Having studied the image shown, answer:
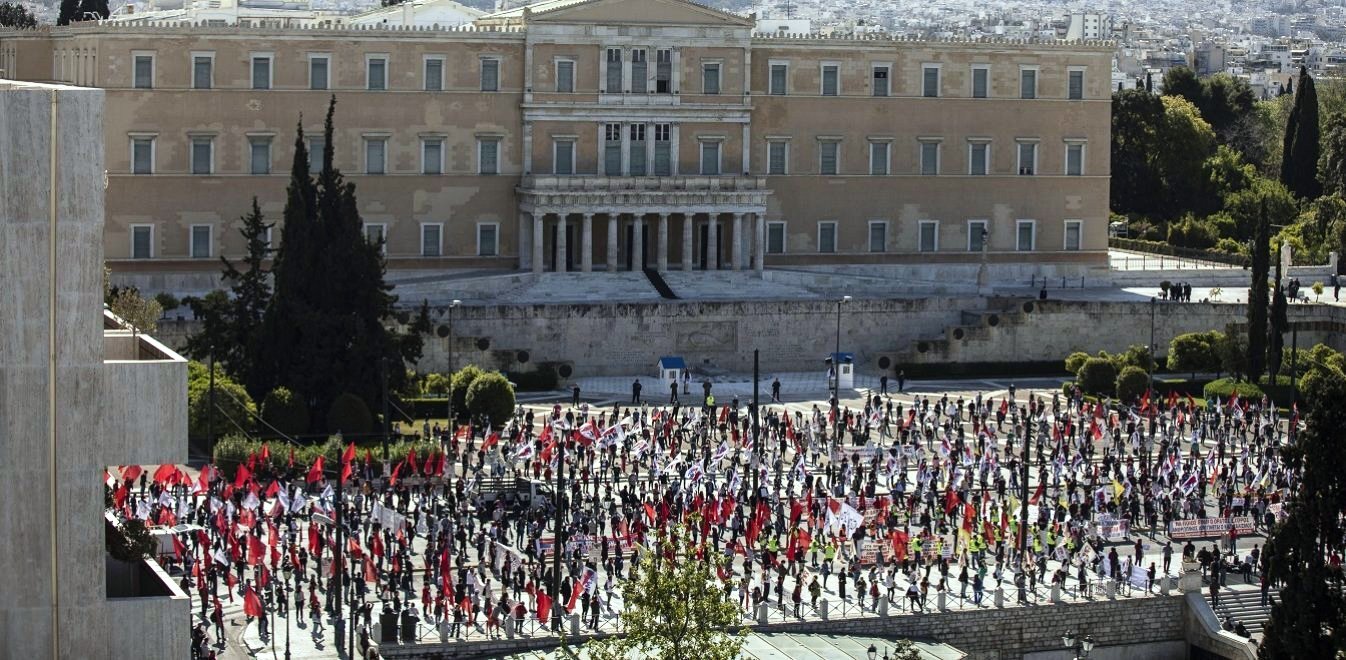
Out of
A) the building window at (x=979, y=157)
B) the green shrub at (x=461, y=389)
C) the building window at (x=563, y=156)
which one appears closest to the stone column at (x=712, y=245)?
the building window at (x=563, y=156)

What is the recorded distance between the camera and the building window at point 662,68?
8138 cm

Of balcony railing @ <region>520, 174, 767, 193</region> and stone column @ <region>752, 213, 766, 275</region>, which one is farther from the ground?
balcony railing @ <region>520, 174, 767, 193</region>

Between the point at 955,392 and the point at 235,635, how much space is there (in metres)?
33.0

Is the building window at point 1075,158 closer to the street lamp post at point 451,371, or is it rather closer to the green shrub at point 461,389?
the street lamp post at point 451,371

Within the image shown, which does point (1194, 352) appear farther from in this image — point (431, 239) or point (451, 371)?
point (431, 239)

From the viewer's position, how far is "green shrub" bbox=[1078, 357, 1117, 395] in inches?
2847

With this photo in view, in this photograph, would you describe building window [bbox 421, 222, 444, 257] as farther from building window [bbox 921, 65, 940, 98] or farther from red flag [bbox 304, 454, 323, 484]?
red flag [bbox 304, 454, 323, 484]

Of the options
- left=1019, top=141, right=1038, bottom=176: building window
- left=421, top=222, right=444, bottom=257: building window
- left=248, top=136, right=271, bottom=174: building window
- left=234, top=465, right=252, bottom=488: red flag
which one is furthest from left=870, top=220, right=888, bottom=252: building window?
left=234, top=465, right=252, bottom=488: red flag

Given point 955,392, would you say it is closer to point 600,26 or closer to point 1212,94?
point 600,26

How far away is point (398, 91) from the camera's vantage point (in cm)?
7962

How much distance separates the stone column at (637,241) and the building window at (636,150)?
4.90 feet

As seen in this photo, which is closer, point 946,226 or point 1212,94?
point 946,226

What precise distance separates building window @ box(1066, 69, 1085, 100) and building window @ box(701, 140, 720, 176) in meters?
12.3

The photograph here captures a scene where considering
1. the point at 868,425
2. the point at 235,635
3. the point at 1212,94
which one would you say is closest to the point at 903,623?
the point at 235,635
